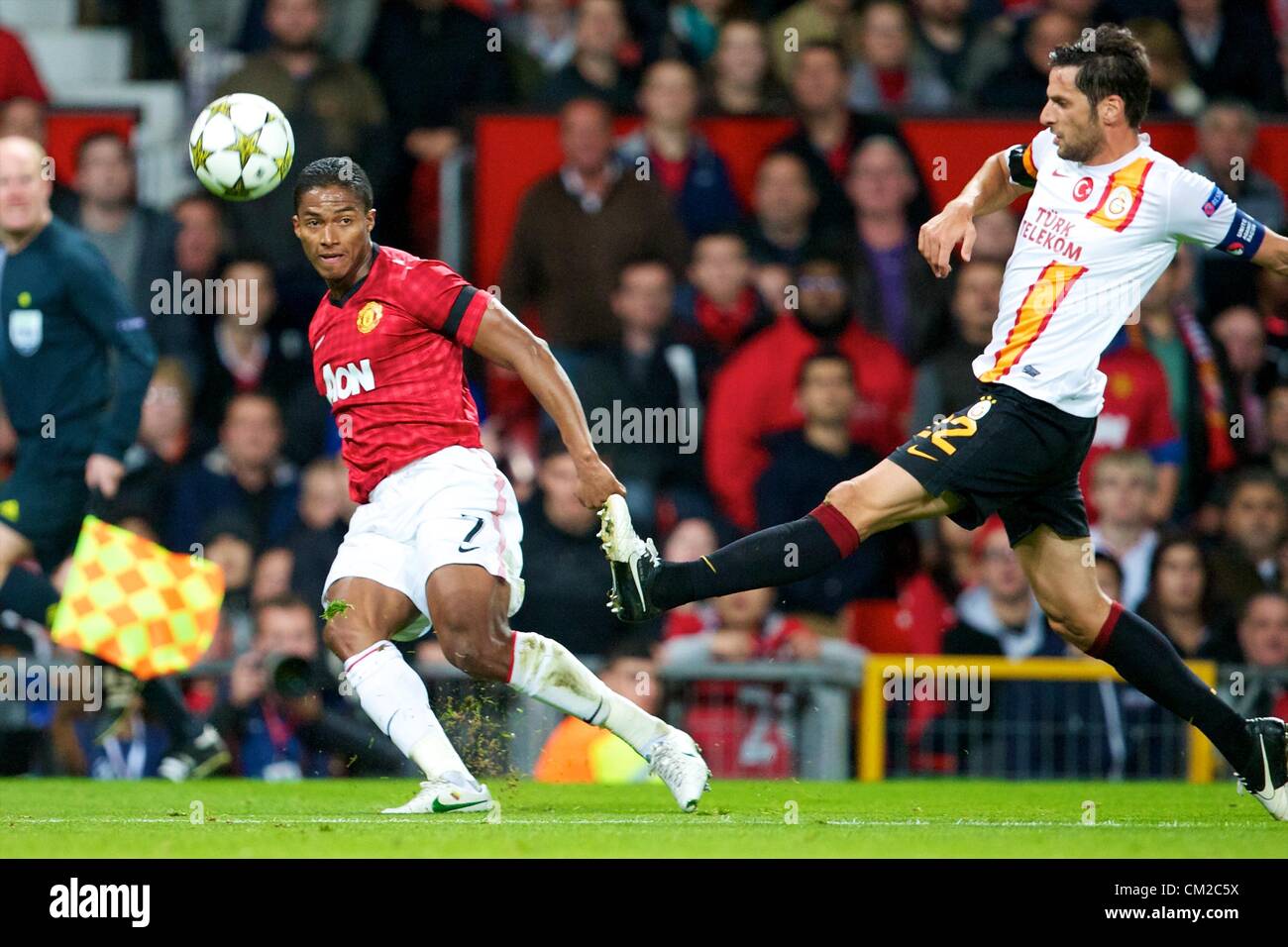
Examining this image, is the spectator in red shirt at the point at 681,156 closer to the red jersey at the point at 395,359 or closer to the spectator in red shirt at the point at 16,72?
the spectator in red shirt at the point at 16,72

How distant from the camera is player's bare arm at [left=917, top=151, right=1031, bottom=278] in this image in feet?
24.1

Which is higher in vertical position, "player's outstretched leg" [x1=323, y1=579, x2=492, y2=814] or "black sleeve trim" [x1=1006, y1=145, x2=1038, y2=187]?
"black sleeve trim" [x1=1006, y1=145, x2=1038, y2=187]

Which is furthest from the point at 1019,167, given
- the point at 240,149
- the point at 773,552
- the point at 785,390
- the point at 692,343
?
the point at 692,343

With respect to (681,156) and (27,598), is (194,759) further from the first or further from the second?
(681,156)

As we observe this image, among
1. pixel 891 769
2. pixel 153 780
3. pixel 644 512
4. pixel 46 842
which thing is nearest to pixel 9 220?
pixel 153 780

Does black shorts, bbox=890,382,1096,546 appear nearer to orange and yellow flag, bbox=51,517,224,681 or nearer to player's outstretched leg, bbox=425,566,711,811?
player's outstretched leg, bbox=425,566,711,811

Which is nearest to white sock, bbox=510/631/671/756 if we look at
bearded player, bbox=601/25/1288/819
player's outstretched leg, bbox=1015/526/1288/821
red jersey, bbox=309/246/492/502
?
bearded player, bbox=601/25/1288/819

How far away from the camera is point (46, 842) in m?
6.55

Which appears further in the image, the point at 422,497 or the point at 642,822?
the point at 422,497

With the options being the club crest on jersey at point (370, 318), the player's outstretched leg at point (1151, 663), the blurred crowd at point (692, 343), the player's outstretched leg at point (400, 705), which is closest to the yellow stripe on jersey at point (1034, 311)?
the player's outstretched leg at point (1151, 663)

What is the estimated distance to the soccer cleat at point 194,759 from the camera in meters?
9.81

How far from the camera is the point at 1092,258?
7.31 metres

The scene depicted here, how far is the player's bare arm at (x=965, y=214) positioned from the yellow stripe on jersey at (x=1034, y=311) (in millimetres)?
271

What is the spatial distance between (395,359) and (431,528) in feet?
2.02
